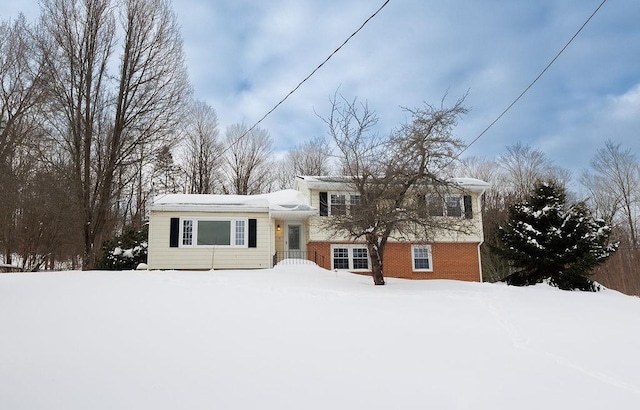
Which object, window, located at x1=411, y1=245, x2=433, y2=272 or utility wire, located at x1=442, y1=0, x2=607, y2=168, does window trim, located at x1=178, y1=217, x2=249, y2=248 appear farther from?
utility wire, located at x1=442, y1=0, x2=607, y2=168

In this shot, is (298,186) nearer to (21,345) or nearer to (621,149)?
(21,345)

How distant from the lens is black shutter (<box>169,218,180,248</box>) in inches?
724

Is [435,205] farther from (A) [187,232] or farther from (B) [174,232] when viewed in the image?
(B) [174,232]

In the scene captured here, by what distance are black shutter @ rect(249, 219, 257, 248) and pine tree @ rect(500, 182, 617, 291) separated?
33.7 ft

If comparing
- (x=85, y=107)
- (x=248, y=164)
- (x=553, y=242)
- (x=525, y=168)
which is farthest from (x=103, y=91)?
(x=525, y=168)

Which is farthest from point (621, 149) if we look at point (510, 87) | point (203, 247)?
point (203, 247)

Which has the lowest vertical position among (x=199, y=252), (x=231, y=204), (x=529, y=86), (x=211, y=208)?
(x=199, y=252)

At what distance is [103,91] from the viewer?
20.5 metres

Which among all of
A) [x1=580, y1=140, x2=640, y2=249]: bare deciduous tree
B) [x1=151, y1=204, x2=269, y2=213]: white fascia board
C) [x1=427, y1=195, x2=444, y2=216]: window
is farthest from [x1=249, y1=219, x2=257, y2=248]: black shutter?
[x1=580, y1=140, x2=640, y2=249]: bare deciduous tree

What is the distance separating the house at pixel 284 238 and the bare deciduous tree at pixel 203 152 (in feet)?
37.8

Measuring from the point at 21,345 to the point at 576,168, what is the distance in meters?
38.4

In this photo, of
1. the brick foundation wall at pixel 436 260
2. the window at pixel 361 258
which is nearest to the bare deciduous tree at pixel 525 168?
the brick foundation wall at pixel 436 260

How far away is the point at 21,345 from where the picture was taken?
518cm

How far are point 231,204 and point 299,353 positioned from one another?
13952 mm
